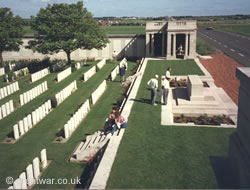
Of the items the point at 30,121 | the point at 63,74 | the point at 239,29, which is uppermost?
the point at 239,29

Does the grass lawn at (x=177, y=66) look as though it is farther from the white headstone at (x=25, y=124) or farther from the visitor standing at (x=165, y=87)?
the white headstone at (x=25, y=124)

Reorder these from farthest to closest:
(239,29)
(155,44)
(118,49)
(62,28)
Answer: (239,29), (118,49), (155,44), (62,28)

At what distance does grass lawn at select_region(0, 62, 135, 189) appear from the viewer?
10625 millimetres

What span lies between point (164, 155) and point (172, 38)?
28.2 metres

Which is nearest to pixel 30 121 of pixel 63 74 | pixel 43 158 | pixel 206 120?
pixel 43 158

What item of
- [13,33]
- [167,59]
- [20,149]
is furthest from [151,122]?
[13,33]

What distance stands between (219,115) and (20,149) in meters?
10.5

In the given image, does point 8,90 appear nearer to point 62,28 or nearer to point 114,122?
point 62,28

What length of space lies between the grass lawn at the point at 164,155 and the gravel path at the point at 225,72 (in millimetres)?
6832

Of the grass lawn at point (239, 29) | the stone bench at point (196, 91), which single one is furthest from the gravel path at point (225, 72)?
the grass lawn at point (239, 29)

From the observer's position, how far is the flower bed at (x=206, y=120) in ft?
44.7

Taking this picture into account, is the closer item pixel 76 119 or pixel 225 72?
pixel 76 119

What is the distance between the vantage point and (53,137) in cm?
1382

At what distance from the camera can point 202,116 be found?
14.3m
